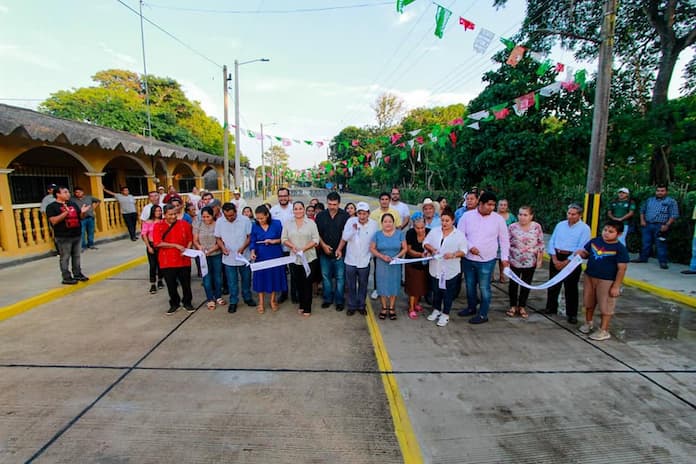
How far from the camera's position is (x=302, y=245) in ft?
15.8

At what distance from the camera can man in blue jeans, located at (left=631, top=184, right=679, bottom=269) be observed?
6.82m

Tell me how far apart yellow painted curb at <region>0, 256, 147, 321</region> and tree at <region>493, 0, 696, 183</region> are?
1159cm

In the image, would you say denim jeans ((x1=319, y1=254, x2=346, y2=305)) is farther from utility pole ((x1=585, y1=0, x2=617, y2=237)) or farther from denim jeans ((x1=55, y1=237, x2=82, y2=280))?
utility pole ((x1=585, y1=0, x2=617, y2=237))

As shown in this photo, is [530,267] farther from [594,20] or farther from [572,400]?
[594,20]

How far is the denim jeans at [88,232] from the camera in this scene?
8.99 m

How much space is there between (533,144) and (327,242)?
9671mm

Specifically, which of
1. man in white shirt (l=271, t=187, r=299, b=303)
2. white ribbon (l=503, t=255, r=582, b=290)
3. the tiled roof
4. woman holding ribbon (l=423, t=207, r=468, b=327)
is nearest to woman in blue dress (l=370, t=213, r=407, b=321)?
woman holding ribbon (l=423, t=207, r=468, b=327)

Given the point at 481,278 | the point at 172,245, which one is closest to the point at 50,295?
the point at 172,245

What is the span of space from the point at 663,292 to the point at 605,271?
2.82m

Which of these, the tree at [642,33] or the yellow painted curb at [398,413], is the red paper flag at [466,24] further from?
the yellow painted curb at [398,413]

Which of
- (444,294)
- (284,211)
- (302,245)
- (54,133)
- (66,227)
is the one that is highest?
(54,133)

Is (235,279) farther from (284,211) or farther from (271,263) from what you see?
(284,211)

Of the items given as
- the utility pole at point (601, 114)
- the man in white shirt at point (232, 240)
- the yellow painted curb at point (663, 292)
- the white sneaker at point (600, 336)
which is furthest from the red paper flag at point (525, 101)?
the man in white shirt at point (232, 240)

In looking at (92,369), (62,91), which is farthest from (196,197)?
(62,91)
